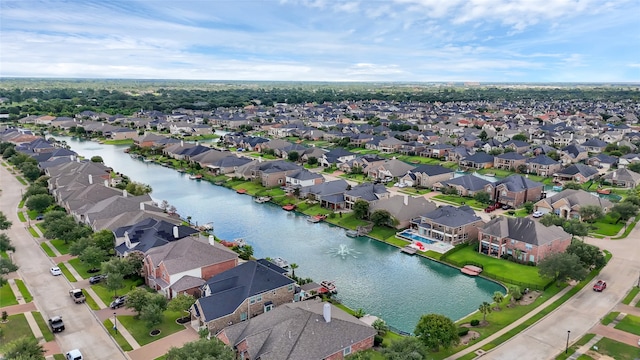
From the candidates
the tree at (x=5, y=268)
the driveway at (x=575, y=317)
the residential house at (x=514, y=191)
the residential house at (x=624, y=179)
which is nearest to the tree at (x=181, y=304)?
the tree at (x=5, y=268)

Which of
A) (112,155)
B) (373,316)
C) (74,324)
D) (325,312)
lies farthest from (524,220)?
(112,155)

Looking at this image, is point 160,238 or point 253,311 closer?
point 253,311

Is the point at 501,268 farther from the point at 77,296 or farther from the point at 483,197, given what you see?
the point at 77,296

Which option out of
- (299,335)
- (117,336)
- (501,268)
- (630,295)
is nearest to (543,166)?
(501,268)

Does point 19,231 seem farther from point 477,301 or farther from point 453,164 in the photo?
point 453,164

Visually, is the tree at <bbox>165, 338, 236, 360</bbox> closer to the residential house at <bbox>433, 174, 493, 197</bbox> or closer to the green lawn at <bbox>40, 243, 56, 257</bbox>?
the green lawn at <bbox>40, 243, 56, 257</bbox>

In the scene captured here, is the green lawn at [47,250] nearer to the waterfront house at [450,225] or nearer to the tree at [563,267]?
the waterfront house at [450,225]

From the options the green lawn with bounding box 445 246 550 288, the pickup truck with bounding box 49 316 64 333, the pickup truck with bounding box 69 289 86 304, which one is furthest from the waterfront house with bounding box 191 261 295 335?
the green lawn with bounding box 445 246 550 288
